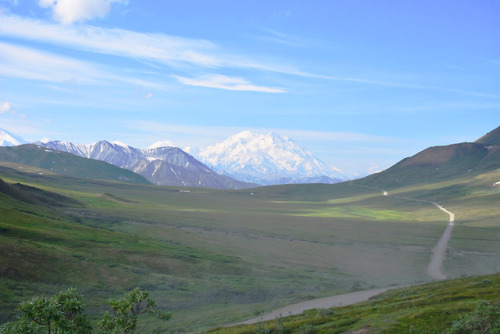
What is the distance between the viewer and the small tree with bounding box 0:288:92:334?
18266 millimetres

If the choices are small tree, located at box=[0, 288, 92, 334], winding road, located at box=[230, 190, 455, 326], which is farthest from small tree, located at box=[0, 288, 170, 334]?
winding road, located at box=[230, 190, 455, 326]

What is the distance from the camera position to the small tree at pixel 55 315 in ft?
59.9

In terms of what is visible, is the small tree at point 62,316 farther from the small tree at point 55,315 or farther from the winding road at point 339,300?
the winding road at point 339,300

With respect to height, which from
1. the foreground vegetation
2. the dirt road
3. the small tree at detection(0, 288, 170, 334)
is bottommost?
the dirt road

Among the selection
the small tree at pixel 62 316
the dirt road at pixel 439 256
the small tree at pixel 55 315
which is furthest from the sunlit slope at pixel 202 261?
the small tree at pixel 55 315

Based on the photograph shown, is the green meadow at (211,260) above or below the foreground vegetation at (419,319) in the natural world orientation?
below

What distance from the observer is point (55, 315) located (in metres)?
18.8

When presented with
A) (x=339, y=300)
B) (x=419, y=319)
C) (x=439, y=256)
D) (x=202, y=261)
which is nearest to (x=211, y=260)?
(x=202, y=261)

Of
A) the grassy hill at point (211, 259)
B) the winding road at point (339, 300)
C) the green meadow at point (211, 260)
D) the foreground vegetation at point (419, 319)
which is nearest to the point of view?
the foreground vegetation at point (419, 319)

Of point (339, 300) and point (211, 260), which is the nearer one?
point (339, 300)

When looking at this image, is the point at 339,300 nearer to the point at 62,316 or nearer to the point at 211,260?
the point at 211,260

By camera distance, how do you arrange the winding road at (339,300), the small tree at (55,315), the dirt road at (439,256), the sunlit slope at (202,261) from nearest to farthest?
the small tree at (55,315)
the winding road at (339,300)
the sunlit slope at (202,261)
the dirt road at (439,256)

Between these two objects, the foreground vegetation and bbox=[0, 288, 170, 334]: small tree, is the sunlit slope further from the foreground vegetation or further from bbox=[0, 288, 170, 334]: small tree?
bbox=[0, 288, 170, 334]: small tree

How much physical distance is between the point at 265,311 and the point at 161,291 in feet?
56.8
